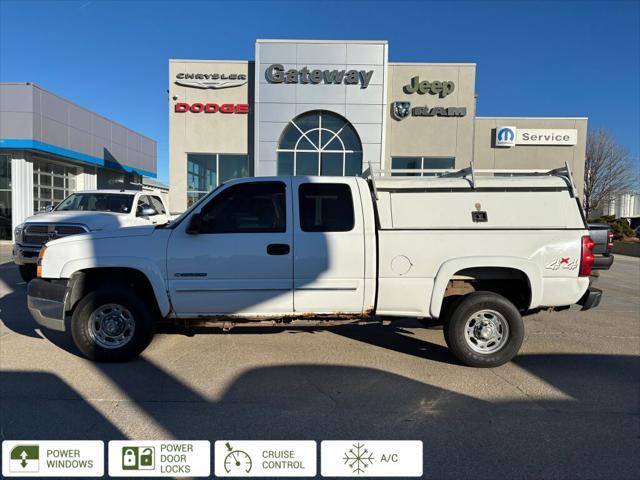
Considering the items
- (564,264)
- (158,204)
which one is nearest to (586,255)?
(564,264)

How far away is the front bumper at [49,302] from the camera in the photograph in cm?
436

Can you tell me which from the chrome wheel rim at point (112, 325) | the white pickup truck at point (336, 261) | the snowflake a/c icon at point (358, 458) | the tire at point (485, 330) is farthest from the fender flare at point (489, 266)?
the chrome wheel rim at point (112, 325)

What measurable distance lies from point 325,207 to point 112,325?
270cm

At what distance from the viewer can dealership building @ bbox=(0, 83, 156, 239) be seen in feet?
56.7

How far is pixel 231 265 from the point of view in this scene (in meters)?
4.38

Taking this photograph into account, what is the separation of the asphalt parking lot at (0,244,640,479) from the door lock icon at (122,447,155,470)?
171 mm

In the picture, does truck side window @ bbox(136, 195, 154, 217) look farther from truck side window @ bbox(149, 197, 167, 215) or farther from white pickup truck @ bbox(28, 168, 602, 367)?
white pickup truck @ bbox(28, 168, 602, 367)

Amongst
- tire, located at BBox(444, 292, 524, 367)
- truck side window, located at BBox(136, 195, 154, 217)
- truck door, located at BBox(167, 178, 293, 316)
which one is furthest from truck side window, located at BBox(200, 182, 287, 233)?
truck side window, located at BBox(136, 195, 154, 217)

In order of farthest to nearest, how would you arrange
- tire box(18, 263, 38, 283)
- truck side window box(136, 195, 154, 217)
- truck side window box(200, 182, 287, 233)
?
truck side window box(136, 195, 154, 217), tire box(18, 263, 38, 283), truck side window box(200, 182, 287, 233)

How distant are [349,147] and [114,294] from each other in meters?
14.8

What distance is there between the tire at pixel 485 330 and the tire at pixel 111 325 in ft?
11.1

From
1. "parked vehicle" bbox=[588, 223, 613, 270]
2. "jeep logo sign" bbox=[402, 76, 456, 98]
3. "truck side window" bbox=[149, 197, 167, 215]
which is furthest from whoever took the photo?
"jeep logo sign" bbox=[402, 76, 456, 98]

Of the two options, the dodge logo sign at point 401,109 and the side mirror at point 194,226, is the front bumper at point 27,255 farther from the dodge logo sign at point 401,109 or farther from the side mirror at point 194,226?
the dodge logo sign at point 401,109

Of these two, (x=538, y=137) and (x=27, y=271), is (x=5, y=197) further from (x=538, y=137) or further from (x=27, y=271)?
(x=538, y=137)
